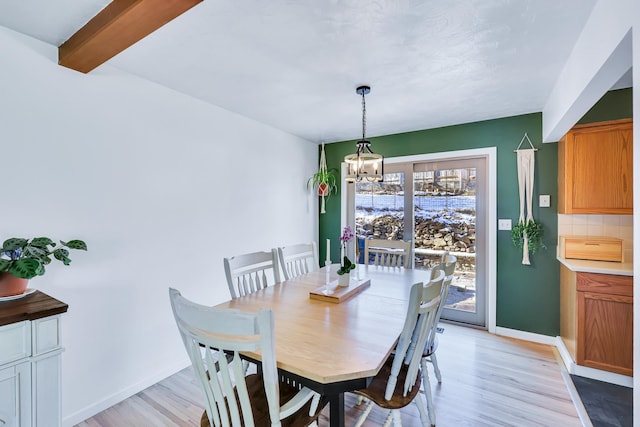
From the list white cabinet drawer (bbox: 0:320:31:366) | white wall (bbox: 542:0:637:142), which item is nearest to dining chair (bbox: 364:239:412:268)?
white wall (bbox: 542:0:637:142)

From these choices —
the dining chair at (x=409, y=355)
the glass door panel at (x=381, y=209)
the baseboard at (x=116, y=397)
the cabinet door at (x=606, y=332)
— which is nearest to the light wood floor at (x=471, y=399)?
the baseboard at (x=116, y=397)

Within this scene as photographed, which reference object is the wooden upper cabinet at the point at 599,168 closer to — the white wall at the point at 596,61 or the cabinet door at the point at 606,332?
the white wall at the point at 596,61

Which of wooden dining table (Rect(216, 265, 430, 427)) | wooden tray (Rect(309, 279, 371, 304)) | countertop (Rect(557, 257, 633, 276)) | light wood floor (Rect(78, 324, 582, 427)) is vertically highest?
countertop (Rect(557, 257, 633, 276))

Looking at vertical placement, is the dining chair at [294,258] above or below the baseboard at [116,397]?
above

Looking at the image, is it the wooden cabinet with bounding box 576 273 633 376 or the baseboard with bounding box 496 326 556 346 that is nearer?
the wooden cabinet with bounding box 576 273 633 376

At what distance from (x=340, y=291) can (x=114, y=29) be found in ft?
6.32

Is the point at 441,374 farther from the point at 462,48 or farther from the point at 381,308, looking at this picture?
the point at 462,48

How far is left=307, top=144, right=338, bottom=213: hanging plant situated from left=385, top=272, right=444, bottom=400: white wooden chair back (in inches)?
117

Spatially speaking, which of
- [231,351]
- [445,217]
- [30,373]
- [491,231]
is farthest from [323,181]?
[30,373]

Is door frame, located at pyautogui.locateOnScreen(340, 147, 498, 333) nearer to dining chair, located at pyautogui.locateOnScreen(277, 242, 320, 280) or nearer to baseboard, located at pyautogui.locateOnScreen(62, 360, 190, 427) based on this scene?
dining chair, located at pyautogui.locateOnScreen(277, 242, 320, 280)

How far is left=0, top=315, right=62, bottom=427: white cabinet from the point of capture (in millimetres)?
1242

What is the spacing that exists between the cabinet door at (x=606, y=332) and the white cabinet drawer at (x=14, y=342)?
3506 mm

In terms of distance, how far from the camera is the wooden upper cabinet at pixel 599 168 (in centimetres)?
249

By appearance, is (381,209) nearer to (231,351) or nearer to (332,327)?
(332,327)
